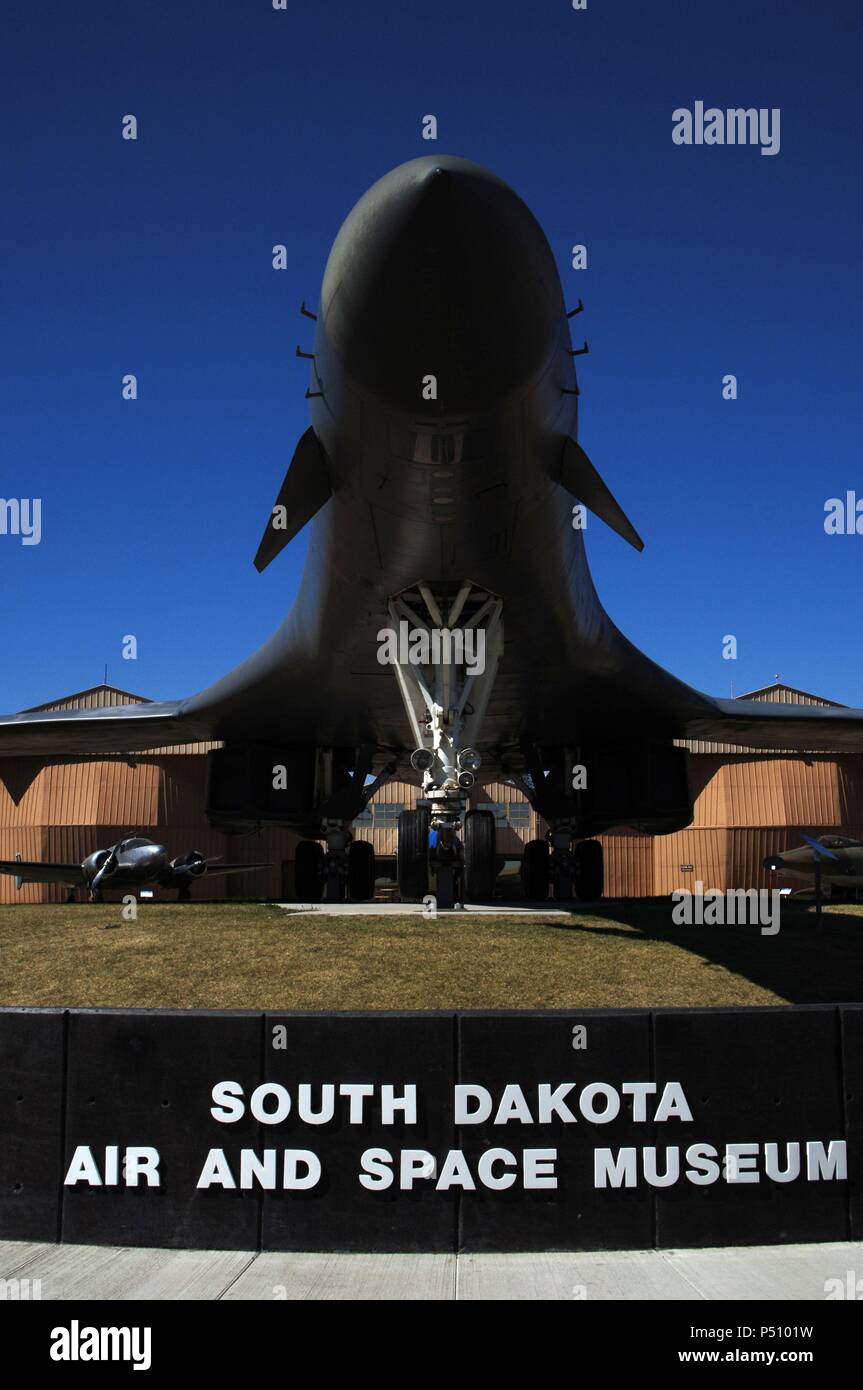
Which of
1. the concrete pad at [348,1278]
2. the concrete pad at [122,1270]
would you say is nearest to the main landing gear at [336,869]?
the concrete pad at [122,1270]

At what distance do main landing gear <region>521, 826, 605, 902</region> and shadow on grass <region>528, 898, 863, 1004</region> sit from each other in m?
1.86

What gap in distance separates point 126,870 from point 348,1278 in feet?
41.3

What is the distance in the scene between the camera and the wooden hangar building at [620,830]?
28.4 meters

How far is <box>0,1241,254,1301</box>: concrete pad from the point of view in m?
3.51

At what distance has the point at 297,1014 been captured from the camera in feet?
13.4

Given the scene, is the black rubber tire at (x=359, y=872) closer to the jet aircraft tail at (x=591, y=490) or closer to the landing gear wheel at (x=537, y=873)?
the landing gear wheel at (x=537, y=873)

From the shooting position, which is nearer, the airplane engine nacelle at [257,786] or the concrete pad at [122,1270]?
the concrete pad at [122,1270]

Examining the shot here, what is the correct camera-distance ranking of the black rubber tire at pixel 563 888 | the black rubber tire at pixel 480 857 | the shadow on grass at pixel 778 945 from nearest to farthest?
the shadow on grass at pixel 778 945
the black rubber tire at pixel 480 857
the black rubber tire at pixel 563 888

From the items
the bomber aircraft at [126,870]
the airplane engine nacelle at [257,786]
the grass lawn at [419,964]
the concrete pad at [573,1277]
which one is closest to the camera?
the concrete pad at [573,1277]

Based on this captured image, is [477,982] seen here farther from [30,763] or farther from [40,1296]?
[30,763]

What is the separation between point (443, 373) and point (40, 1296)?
15.5 ft

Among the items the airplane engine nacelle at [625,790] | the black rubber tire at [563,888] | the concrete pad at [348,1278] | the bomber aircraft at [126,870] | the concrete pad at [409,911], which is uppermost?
the airplane engine nacelle at [625,790]

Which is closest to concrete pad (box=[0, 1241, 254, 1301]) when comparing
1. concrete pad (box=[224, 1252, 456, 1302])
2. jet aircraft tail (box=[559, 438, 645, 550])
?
concrete pad (box=[224, 1252, 456, 1302])

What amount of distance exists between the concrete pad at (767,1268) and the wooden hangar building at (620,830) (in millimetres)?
23677
